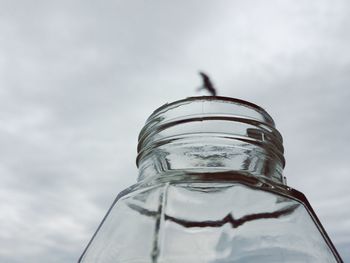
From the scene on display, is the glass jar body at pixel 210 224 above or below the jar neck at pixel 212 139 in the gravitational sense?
below

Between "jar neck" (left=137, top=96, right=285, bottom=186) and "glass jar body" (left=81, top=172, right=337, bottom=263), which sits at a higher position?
"jar neck" (left=137, top=96, right=285, bottom=186)
